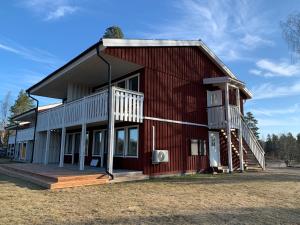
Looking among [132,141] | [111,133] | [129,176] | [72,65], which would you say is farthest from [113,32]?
[129,176]

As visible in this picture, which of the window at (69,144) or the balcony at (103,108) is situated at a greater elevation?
the balcony at (103,108)

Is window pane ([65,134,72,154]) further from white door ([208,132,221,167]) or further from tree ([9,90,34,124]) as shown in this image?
tree ([9,90,34,124])

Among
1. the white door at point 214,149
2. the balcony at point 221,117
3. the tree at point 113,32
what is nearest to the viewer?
the balcony at point 221,117

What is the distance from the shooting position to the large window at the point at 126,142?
13.2 m

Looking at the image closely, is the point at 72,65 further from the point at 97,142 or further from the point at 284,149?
the point at 284,149

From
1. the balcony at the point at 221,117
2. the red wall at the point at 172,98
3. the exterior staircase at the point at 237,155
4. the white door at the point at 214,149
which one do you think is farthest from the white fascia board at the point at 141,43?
the exterior staircase at the point at 237,155

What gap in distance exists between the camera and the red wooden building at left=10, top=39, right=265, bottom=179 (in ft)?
40.9

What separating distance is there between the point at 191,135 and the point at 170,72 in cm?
355

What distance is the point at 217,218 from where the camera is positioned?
6.05 metres

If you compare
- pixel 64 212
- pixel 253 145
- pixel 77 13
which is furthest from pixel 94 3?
pixel 253 145

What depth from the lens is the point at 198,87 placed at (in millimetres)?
16625

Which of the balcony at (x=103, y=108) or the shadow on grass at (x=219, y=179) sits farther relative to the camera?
the balcony at (x=103, y=108)

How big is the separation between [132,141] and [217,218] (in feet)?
25.5

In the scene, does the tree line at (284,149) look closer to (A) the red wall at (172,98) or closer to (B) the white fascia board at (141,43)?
(A) the red wall at (172,98)
